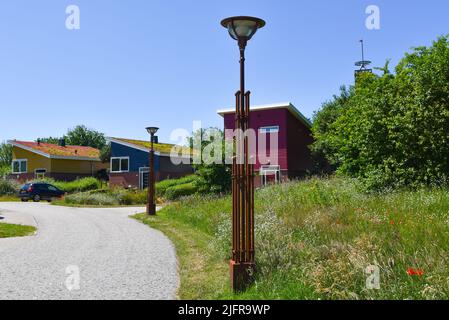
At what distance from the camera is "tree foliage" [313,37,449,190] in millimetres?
14047

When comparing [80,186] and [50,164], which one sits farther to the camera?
[50,164]

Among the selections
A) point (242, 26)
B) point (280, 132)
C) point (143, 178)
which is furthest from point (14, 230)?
point (143, 178)

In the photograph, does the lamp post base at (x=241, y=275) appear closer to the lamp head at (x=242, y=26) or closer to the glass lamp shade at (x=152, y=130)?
the lamp head at (x=242, y=26)

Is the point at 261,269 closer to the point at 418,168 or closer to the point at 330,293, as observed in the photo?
the point at 330,293

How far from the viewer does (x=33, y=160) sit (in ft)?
144

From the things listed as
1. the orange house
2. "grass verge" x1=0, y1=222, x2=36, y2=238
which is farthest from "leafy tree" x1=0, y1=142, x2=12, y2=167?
"grass verge" x1=0, y1=222, x2=36, y2=238

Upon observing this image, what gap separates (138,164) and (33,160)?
41.5ft

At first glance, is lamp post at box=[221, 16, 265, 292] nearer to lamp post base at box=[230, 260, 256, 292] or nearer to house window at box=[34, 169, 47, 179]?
lamp post base at box=[230, 260, 256, 292]

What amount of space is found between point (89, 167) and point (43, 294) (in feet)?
142

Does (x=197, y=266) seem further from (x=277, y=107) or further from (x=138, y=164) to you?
(x=138, y=164)

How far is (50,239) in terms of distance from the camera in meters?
12.4

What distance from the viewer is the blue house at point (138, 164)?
3809 cm

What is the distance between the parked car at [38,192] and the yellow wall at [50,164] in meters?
9.61
